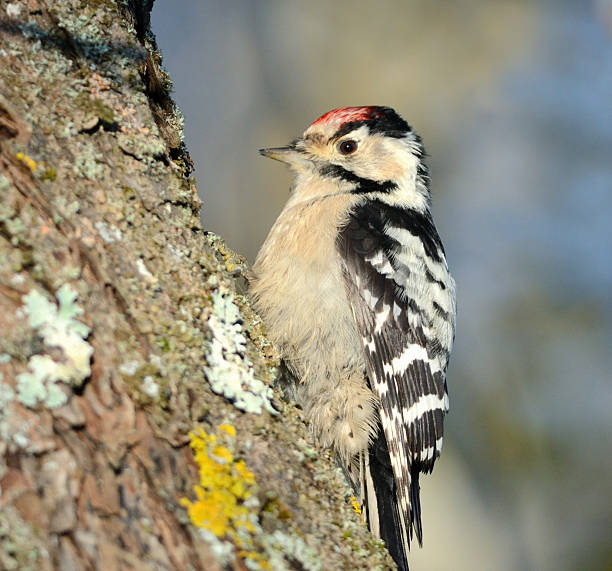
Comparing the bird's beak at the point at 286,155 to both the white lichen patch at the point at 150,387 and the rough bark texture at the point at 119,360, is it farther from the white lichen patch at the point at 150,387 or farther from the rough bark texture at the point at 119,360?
the white lichen patch at the point at 150,387

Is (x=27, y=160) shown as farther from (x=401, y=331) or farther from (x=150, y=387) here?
(x=401, y=331)

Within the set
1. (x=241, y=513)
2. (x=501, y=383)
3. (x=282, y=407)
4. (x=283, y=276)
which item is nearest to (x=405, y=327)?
(x=283, y=276)

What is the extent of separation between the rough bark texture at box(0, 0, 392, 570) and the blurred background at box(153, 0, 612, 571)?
5045 mm

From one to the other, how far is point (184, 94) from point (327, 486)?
665 centimetres

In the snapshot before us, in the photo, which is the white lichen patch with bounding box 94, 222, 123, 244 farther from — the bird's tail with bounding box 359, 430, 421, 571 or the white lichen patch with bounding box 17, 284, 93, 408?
the bird's tail with bounding box 359, 430, 421, 571

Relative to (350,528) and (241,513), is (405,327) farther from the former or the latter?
(241,513)

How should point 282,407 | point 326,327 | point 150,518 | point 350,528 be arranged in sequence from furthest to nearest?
point 326,327 → point 282,407 → point 350,528 → point 150,518

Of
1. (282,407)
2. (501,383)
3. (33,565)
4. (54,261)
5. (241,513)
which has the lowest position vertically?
(33,565)

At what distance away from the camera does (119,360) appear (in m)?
1.42

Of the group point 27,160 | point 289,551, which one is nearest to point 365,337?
point 289,551

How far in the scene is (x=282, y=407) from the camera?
1.79 metres

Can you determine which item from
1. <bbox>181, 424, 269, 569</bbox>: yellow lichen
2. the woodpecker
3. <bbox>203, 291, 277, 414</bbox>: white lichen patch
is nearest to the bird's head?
the woodpecker

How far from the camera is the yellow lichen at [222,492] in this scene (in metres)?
1.35

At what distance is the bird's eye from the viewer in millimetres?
3557
